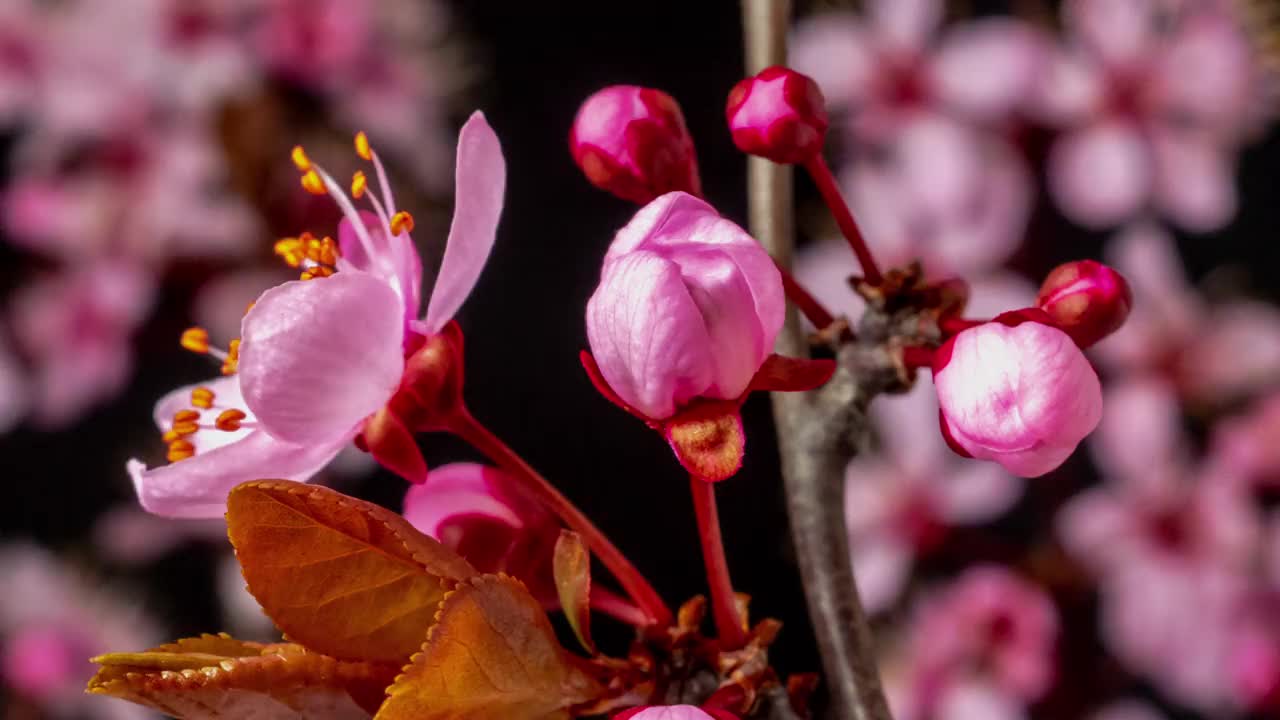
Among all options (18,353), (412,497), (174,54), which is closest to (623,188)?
(412,497)

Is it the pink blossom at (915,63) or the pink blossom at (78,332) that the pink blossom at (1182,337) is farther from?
the pink blossom at (78,332)

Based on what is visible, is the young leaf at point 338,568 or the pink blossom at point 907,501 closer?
the young leaf at point 338,568

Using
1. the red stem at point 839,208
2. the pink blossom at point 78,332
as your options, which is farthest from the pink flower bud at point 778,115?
the pink blossom at point 78,332

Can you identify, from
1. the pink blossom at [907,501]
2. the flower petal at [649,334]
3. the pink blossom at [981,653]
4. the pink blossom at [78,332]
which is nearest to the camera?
the flower petal at [649,334]

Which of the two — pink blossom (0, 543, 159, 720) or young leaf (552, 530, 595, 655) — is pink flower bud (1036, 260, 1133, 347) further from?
pink blossom (0, 543, 159, 720)

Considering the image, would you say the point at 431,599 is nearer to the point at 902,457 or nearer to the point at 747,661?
the point at 747,661

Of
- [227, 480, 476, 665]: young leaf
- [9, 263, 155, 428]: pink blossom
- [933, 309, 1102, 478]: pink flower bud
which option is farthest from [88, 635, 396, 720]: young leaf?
[9, 263, 155, 428]: pink blossom

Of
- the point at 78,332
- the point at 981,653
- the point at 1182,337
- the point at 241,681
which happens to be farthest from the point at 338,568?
the point at 78,332
